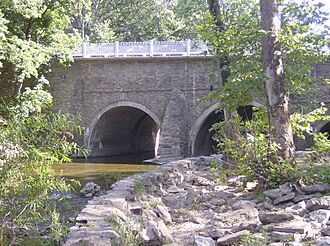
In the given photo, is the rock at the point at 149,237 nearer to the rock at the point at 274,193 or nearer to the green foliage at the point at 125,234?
the green foliage at the point at 125,234

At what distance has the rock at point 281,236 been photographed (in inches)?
121

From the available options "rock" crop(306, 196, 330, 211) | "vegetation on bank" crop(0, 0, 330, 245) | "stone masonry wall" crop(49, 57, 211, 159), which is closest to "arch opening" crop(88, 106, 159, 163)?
"stone masonry wall" crop(49, 57, 211, 159)

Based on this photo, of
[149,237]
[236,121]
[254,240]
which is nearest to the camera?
[254,240]

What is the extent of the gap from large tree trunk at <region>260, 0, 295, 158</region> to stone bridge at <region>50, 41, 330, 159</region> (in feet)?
30.5

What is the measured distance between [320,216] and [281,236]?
632 mm

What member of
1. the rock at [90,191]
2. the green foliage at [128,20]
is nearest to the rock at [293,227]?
the rock at [90,191]

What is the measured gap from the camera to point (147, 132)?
880 inches

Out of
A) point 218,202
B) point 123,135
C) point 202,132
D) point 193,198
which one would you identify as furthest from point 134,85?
point 218,202

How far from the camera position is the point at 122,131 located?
1934 cm

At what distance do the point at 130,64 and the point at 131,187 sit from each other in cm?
1135

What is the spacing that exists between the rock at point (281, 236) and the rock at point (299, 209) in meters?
0.77

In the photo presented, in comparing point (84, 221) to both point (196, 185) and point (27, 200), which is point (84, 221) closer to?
point (27, 200)

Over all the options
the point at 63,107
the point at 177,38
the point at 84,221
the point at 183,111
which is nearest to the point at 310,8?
the point at 84,221

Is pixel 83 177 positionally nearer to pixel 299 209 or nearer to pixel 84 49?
pixel 299 209
